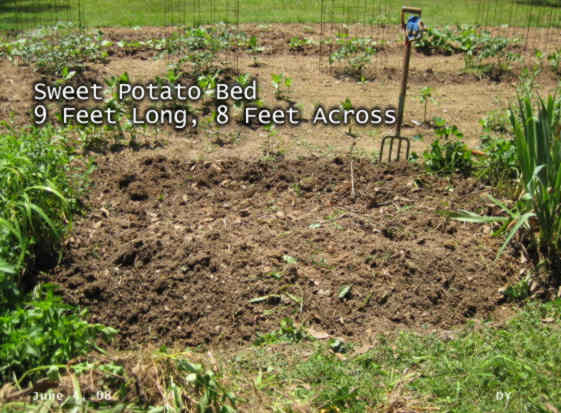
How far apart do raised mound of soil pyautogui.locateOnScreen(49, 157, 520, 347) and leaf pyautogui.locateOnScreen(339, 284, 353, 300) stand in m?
0.01

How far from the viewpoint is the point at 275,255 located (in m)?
3.97

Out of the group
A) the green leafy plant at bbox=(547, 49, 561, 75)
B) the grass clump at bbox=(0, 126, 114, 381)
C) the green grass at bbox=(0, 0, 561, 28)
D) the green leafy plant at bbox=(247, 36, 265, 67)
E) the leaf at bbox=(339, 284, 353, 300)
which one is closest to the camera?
the grass clump at bbox=(0, 126, 114, 381)

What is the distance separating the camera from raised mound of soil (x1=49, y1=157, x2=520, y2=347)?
3553mm

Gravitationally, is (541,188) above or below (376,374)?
above

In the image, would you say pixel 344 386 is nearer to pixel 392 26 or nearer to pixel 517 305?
pixel 517 305

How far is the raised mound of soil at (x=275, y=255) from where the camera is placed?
3.55 metres

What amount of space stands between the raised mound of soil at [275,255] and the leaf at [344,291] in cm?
1

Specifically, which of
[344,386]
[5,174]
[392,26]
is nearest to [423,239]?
[344,386]

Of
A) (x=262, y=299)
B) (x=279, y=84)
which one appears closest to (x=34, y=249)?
(x=262, y=299)

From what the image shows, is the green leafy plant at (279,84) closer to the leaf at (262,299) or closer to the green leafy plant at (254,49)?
the green leafy plant at (254,49)

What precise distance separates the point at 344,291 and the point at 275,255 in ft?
1.80

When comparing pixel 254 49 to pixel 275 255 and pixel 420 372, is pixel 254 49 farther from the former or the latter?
pixel 420 372

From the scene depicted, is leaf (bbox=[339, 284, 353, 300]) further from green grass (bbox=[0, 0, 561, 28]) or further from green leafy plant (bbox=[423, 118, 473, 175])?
green grass (bbox=[0, 0, 561, 28])

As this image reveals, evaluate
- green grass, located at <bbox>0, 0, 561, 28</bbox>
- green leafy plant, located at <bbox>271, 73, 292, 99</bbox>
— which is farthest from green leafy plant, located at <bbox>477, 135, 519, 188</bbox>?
green grass, located at <bbox>0, 0, 561, 28</bbox>
